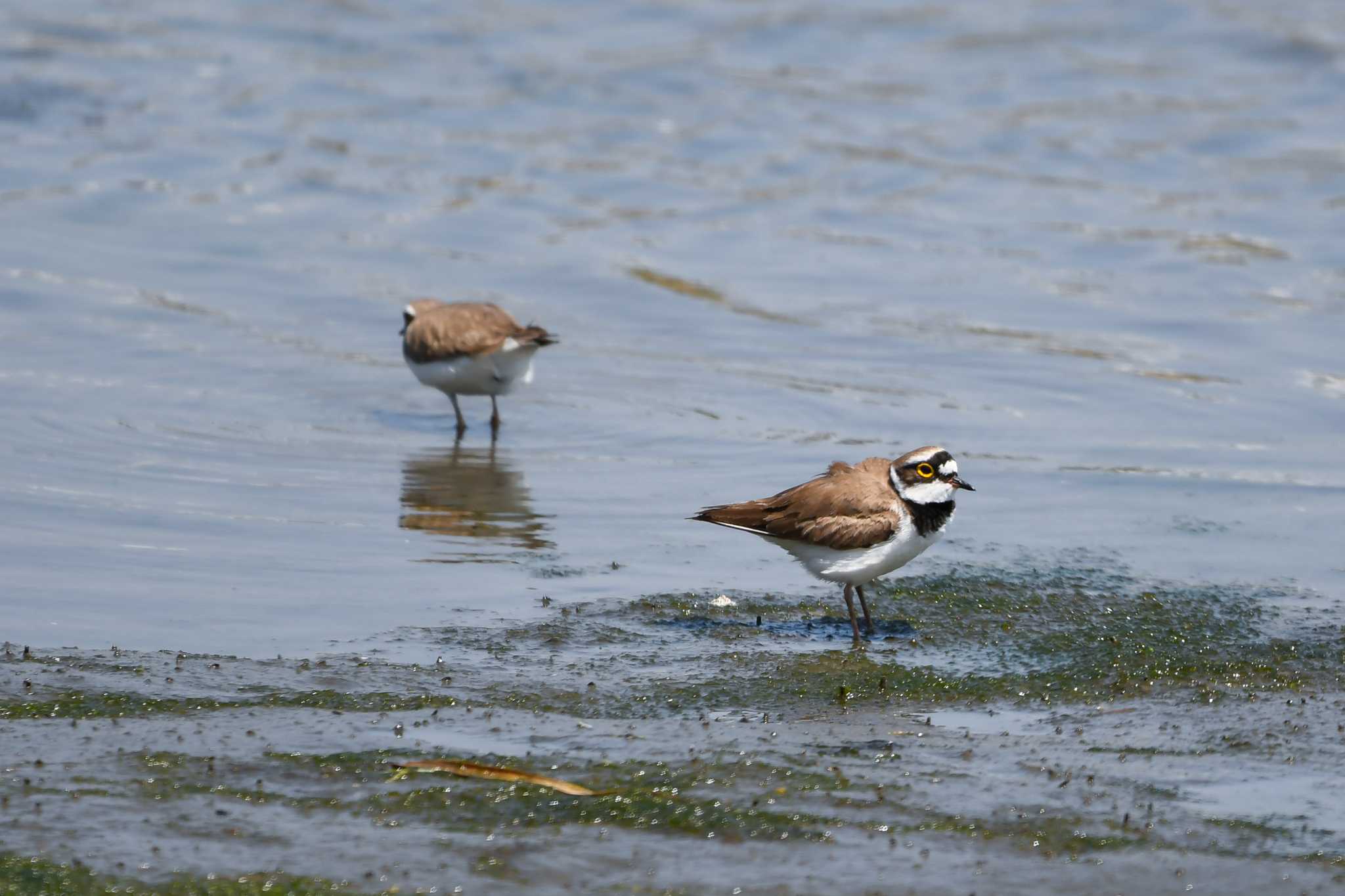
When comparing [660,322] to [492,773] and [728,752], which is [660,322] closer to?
[728,752]

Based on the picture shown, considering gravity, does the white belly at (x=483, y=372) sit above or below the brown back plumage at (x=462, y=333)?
below

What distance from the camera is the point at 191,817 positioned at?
19.5 feet

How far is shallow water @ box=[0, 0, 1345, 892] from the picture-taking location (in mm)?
8766

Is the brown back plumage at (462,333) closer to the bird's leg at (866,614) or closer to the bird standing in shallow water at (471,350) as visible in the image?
the bird standing in shallow water at (471,350)

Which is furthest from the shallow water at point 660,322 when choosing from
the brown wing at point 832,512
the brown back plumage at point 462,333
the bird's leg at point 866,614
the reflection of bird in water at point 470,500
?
the brown back plumage at point 462,333

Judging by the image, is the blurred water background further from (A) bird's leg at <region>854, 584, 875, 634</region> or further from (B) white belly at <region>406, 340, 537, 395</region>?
(A) bird's leg at <region>854, 584, 875, 634</region>

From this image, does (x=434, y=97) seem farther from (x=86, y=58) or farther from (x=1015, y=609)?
(x=1015, y=609)

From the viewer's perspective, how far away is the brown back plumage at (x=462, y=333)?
44.0ft

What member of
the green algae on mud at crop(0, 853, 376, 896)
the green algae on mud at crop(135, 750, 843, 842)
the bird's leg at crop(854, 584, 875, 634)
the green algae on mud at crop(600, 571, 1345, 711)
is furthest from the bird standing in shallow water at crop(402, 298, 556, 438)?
the green algae on mud at crop(0, 853, 376, 896)

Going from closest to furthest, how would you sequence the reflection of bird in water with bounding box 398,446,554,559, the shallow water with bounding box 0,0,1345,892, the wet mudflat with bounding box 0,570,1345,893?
the wet mudflat with bounding box 0,570,1345,893
the shallow water with bounding box 0,0,1345,892
the reflection of bird in water with bounding box 398,446,554,559

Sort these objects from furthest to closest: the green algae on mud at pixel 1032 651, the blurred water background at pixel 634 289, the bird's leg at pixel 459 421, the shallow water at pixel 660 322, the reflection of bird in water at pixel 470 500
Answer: the bird's leg at pixel 459 421 < the reflection of bird in water at pixel 470 500 < the blurred water background at pixel 634 289 < the shallow water at pixel 660 322 < the green algae on mud at pixel 1032 651

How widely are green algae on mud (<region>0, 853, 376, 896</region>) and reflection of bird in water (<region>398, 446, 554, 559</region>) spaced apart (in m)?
4.51

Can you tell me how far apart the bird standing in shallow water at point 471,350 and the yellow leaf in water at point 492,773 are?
23.4 feet

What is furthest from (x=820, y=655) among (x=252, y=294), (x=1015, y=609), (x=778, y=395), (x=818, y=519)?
(x=252, y=294)
